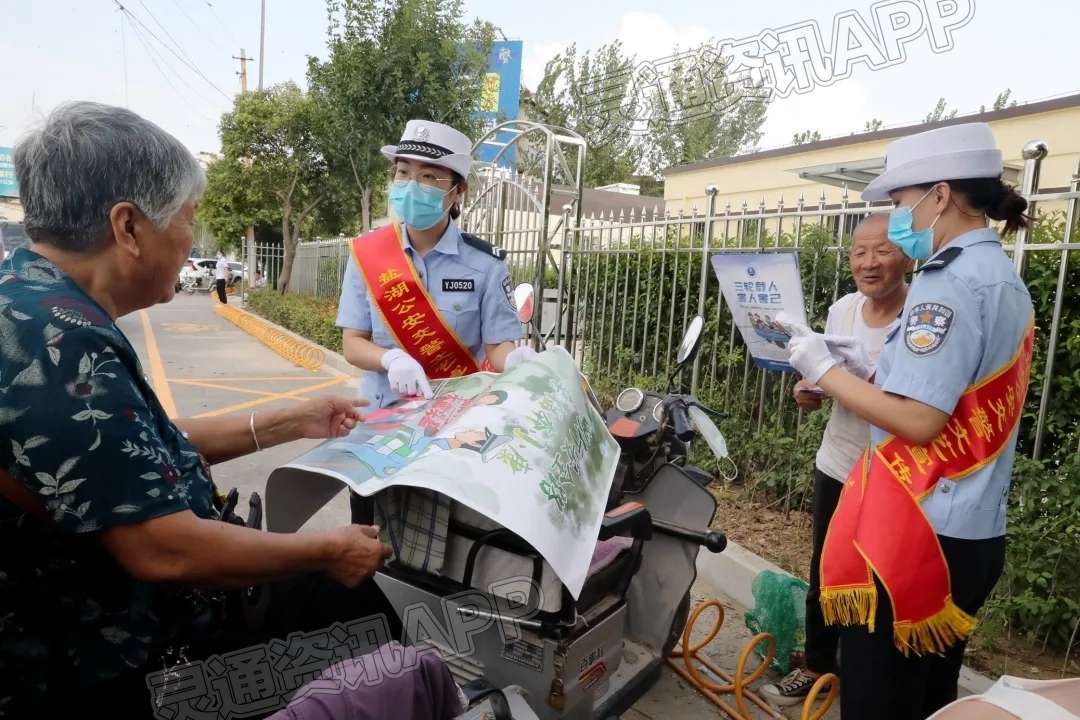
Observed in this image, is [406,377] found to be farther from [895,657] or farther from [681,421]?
[895,657]

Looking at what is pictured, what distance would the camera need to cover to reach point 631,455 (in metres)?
2.30

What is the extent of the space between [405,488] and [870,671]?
1122 mm

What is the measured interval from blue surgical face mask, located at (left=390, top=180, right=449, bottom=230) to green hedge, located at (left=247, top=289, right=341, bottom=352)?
772cm

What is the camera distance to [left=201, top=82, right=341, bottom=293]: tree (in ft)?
57.9

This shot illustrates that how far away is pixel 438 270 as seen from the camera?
2.69m

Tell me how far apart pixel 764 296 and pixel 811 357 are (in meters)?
1.08

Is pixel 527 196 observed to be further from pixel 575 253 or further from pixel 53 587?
pixel 53 587

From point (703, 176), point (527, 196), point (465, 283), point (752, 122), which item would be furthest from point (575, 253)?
point (752, 122)

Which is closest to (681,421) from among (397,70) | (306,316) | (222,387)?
(222,387)

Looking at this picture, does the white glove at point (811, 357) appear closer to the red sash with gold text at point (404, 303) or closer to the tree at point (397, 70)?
the red sash with gold text at point (404, 303)

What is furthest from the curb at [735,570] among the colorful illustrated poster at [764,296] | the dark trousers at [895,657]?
the dark trousers at [895,657]

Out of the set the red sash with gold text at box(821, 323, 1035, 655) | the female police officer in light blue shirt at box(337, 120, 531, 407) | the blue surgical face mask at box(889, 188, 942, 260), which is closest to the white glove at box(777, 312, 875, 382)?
the blue surgical face mask at box(889, 188, 942, 260)

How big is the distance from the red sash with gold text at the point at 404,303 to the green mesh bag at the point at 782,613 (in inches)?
56.9

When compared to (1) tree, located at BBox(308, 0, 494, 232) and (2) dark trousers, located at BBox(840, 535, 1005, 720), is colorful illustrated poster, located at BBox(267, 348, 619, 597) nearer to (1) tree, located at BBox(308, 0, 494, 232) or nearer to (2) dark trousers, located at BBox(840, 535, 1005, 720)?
(2) dark trousers, located at BBox(840, 535, 1005, 720)
